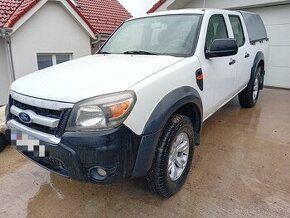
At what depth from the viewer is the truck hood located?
2203mm

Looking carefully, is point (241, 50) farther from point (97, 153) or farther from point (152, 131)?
point (97, 153)

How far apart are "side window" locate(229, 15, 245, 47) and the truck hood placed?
6.76 feet

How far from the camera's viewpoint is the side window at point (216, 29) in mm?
3502

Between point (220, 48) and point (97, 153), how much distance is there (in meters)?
1.97

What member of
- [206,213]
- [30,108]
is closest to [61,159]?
[30,108]

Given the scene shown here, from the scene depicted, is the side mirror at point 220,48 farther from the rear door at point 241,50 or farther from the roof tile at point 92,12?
the roof tile at point 92,12

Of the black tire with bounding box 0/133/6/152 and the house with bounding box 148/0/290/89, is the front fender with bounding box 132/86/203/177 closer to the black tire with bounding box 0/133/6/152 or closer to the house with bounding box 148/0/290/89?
the black tire with bounding box 0/133/6/152

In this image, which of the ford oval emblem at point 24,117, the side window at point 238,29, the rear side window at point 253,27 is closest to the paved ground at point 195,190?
the ford oval emblem at point 24,117

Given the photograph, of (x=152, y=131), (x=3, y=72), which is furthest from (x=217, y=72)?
(x=3, y=72)

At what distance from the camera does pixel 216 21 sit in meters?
3.86

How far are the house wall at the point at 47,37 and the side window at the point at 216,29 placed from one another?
251 inches

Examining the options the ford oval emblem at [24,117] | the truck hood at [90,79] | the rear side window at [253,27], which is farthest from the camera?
the rear side window at [253,27]

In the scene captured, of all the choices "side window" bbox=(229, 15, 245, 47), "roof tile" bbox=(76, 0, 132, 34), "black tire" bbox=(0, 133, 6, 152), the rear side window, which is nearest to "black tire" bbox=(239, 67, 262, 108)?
the rear side window

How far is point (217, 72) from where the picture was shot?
360cm
